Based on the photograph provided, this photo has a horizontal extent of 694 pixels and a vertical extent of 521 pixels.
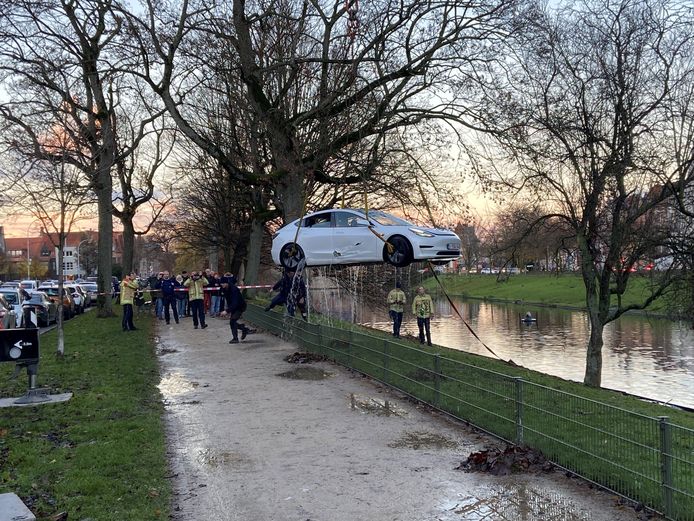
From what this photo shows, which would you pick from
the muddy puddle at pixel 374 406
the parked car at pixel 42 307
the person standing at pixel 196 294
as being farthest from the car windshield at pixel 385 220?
the parked car at pixel 42 307

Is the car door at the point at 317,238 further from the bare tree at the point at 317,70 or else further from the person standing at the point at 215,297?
the person standing at the point at 215,297

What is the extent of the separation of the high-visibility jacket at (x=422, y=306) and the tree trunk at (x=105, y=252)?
14.7 metres

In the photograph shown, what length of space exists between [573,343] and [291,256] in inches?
901

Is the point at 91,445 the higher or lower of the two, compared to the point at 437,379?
lower

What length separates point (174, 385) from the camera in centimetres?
1302

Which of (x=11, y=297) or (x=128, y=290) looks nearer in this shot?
(x=128, y=290)

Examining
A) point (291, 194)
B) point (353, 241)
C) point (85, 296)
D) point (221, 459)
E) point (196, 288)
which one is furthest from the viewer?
point (85, 296)

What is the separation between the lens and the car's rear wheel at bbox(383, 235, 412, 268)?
39.5 feet

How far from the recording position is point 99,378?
43.8ft

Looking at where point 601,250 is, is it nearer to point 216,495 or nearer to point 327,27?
point 327,27

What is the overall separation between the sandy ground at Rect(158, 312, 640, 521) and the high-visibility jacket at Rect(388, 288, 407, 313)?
792cm

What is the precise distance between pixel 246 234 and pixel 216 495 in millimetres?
36625

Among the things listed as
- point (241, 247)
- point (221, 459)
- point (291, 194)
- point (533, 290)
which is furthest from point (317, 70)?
point (533, 290)

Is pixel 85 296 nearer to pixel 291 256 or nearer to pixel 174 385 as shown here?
pixel 291 256
